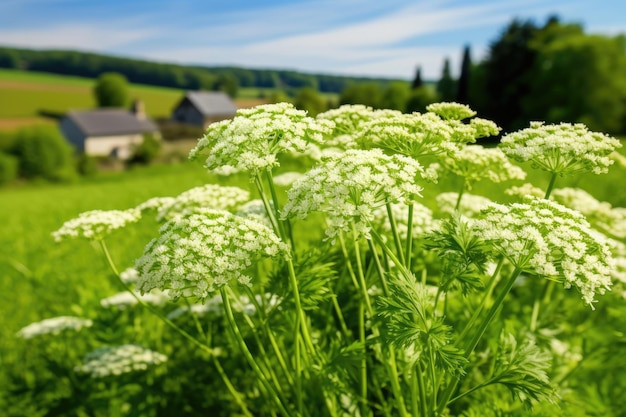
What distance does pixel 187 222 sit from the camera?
3.47m

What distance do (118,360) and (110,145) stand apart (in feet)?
485

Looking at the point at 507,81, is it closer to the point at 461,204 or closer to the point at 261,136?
the point at 461,204

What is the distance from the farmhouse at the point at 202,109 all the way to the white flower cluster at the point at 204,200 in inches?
6269

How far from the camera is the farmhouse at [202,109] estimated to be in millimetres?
163875

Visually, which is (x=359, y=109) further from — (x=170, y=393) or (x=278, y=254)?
→ (x=170, y=393)

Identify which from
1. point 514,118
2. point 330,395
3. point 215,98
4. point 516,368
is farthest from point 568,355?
point 215,98

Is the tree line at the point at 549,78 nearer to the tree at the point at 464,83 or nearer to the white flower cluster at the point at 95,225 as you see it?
the tree at the point at 464,83

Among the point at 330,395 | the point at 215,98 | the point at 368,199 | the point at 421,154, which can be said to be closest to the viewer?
the point at 368,199

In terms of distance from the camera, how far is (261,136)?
336 cm

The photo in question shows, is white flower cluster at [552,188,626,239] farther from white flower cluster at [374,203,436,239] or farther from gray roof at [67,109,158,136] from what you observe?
gray roof at [67,109,158,136]

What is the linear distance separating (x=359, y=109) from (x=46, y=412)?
5.29m

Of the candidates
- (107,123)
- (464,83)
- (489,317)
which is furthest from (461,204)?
(107,123)

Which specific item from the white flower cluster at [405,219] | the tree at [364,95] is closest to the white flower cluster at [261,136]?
the white flower cluster at [405,219]

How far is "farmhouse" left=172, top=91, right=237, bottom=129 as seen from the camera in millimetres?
163875
